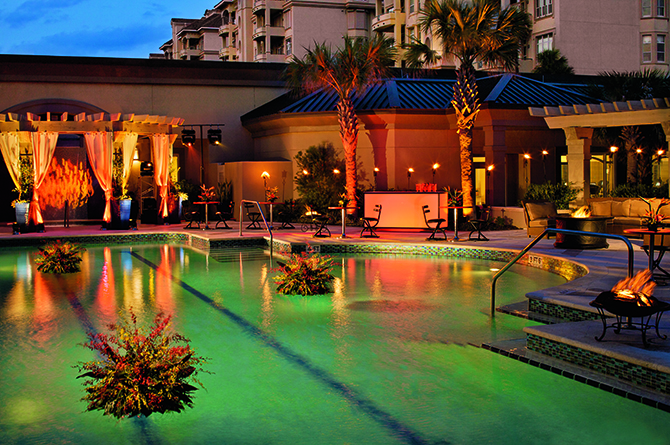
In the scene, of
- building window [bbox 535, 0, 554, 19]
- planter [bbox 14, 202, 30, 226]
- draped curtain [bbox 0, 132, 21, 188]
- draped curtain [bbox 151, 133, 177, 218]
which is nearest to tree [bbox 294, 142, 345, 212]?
draped curtain [bbox 151, 133, 177, 218]

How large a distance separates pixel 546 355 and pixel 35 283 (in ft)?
30.1

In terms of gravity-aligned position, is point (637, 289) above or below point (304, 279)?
above

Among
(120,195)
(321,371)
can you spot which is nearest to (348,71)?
(120,195)

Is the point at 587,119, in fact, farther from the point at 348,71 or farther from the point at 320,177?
the point at 320,177

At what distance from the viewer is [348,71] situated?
19906mm

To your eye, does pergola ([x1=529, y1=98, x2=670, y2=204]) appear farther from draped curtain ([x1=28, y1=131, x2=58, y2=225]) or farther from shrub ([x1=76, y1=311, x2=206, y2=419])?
shrub ([x1=76, y1=311, x2=206, y2=419])

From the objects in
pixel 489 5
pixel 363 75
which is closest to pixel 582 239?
pixel 489 5

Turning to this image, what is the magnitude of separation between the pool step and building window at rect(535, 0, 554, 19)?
2736 centimetres

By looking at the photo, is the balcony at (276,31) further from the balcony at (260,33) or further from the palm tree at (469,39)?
the palm tree at (469,39)

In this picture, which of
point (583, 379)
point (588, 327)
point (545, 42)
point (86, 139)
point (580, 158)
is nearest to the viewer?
point (583, 379)

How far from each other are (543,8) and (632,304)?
1409 inches

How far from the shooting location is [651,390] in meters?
5.46

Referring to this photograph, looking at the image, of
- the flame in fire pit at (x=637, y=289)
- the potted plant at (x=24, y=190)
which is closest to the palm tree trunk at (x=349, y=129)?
the potted plant at (x=24, y=190)

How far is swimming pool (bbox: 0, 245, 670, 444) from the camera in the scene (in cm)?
507
